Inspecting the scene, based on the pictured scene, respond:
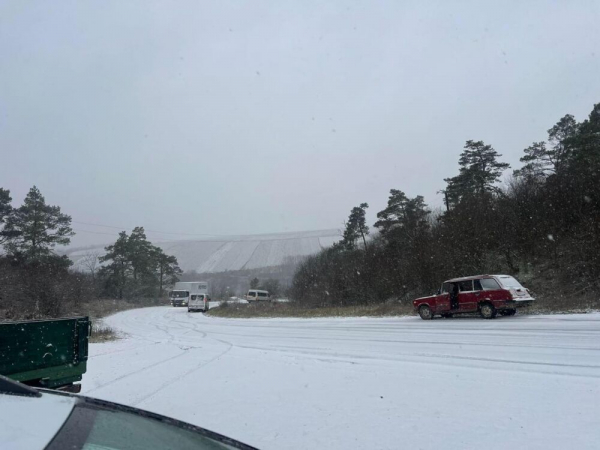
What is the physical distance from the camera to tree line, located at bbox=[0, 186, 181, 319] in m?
31.7

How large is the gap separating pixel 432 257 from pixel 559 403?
92.5ft

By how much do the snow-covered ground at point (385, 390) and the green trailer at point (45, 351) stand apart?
1.10 metres

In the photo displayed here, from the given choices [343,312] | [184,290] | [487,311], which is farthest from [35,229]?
[487,311]

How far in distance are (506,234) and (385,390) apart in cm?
2825

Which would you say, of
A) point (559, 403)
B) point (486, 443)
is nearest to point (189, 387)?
point (486, 443)

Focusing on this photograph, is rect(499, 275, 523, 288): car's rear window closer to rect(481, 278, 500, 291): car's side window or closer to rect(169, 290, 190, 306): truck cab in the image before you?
rect(481, 278, 500, 291): car's side window

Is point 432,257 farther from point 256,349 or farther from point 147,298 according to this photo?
point 147,298

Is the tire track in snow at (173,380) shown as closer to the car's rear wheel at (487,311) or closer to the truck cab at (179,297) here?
the car's rear wheel at (487,311)

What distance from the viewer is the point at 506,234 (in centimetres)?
3238

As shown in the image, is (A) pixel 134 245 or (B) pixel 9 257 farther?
(A) pixel 134 245

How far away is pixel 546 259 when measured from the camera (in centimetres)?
3014

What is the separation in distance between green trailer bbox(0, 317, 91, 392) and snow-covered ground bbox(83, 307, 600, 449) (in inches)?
43.2

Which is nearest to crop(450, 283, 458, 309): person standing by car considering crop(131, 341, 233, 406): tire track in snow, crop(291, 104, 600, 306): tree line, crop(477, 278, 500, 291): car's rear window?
crop(477, 278, 500, 291): car's rear window

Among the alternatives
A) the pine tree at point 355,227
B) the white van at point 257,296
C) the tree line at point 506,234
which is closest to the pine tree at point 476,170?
the tree line at point 506,234
